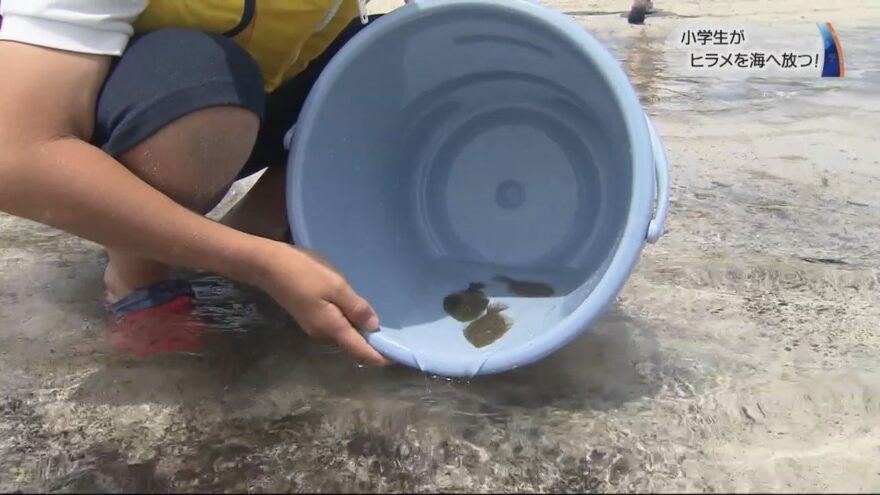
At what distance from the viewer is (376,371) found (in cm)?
101

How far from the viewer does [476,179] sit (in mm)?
1355

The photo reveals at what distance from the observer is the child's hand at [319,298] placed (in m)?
0.92

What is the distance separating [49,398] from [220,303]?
28 centimetres

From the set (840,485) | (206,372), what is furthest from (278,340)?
(840,485)

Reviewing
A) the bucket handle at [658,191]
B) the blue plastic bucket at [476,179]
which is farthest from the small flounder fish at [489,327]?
the bucket handle at [658,191]

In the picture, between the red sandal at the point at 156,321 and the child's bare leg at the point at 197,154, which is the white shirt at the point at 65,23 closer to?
the child's bare leg at the point at 197,154

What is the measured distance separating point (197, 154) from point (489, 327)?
43 cm

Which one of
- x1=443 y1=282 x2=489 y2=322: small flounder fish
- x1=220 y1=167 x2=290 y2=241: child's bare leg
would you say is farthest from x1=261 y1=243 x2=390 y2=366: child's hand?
x1=220 y1=167 x2=290 y2=241: child's bare leg

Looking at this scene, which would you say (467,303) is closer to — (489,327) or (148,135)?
(489,327)

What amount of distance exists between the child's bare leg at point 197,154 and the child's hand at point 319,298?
0.13 meters

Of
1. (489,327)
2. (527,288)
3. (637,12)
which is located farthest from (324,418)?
(637,12)

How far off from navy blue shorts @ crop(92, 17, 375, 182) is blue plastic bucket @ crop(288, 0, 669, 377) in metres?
0.11

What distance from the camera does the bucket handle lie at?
0.92 metres

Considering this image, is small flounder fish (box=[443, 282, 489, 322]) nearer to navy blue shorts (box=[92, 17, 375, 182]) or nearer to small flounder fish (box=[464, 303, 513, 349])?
small flounder fish (box=[464, 303, 513, 349])
